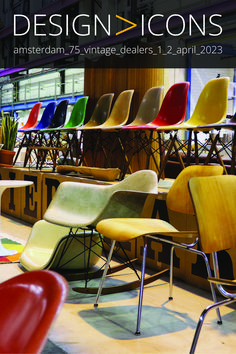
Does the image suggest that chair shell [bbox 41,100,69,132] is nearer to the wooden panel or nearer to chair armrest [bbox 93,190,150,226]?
the wooden panel

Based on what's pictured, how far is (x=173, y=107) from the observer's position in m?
4.40

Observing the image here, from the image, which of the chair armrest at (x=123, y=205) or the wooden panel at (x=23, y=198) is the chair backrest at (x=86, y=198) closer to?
the chair armrest at (x=123, y=205)

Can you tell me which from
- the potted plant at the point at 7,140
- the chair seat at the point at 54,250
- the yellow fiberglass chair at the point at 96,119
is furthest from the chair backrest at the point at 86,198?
the potted plant at the point at 7,140

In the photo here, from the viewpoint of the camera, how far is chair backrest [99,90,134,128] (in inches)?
195

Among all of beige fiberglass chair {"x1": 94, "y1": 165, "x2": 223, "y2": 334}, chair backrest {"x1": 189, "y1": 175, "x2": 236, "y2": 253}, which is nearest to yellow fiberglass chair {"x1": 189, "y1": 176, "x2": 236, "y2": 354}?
chair backrest {"x1": 189, "y1": 175, "x2": 236, "y2": 253}

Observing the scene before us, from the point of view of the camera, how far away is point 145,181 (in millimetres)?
2875

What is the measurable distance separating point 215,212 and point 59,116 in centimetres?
516

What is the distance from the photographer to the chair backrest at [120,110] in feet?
16.3

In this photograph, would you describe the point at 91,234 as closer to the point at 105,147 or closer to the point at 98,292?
the point at 98,292

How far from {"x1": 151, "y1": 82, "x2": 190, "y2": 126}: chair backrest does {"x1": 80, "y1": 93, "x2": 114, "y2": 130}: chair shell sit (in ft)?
3.65

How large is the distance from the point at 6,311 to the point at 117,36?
395 inches

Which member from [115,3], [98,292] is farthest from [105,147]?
[115,3]

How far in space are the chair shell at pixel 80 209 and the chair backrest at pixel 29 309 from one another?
2.02 meters

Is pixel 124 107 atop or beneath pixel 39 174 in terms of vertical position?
atop
